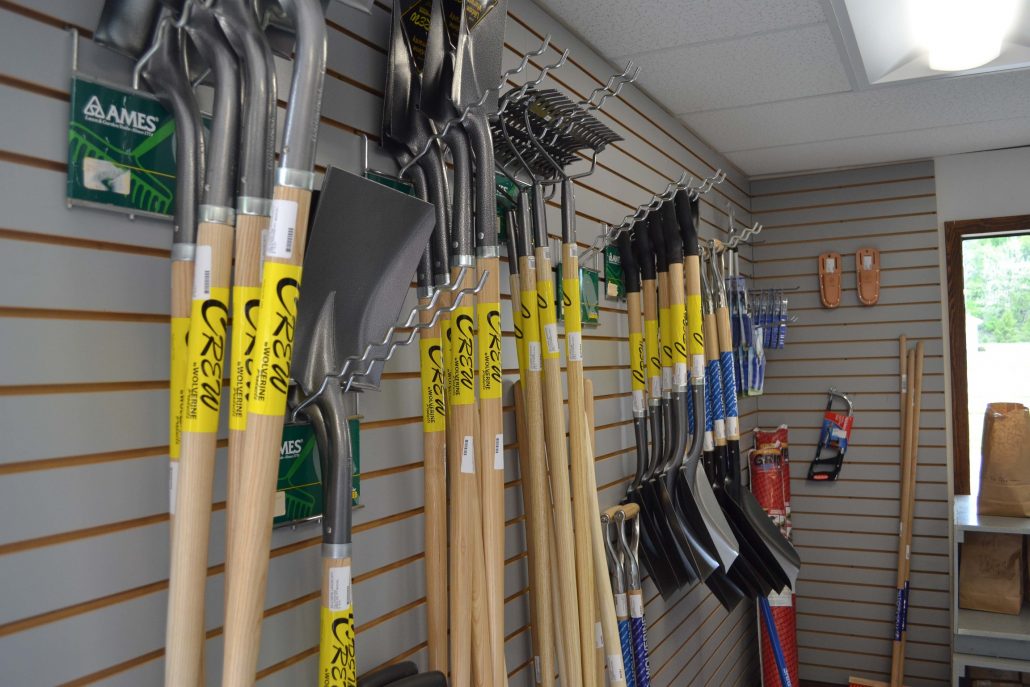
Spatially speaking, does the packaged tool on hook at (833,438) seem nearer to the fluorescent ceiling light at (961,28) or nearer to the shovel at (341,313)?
the fluorescent ceiling light at (961,28)

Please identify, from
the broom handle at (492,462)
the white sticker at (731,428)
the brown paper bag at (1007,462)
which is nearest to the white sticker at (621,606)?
the broom handle at (492,462)

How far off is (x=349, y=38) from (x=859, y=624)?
4.38 metres

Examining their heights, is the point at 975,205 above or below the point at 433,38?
above

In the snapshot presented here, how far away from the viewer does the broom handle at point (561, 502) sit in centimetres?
196

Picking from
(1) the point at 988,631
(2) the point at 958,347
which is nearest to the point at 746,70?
(2) the point at 958,347

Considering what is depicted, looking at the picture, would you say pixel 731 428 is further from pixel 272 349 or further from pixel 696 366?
pixel 272 349

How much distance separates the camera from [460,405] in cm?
163

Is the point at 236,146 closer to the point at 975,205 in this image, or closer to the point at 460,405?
→ the point at 460,405

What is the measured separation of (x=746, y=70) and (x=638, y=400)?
4.15ft

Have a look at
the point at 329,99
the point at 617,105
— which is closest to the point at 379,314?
the point at 329,99

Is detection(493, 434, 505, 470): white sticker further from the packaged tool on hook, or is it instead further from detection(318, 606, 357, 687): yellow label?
the packaged tool on hook

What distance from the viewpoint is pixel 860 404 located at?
468 cm

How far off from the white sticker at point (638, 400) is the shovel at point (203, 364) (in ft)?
6.32

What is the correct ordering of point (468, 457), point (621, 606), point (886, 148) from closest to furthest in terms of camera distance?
point (468, 457)
point (621, 606)
point (886, 148)
